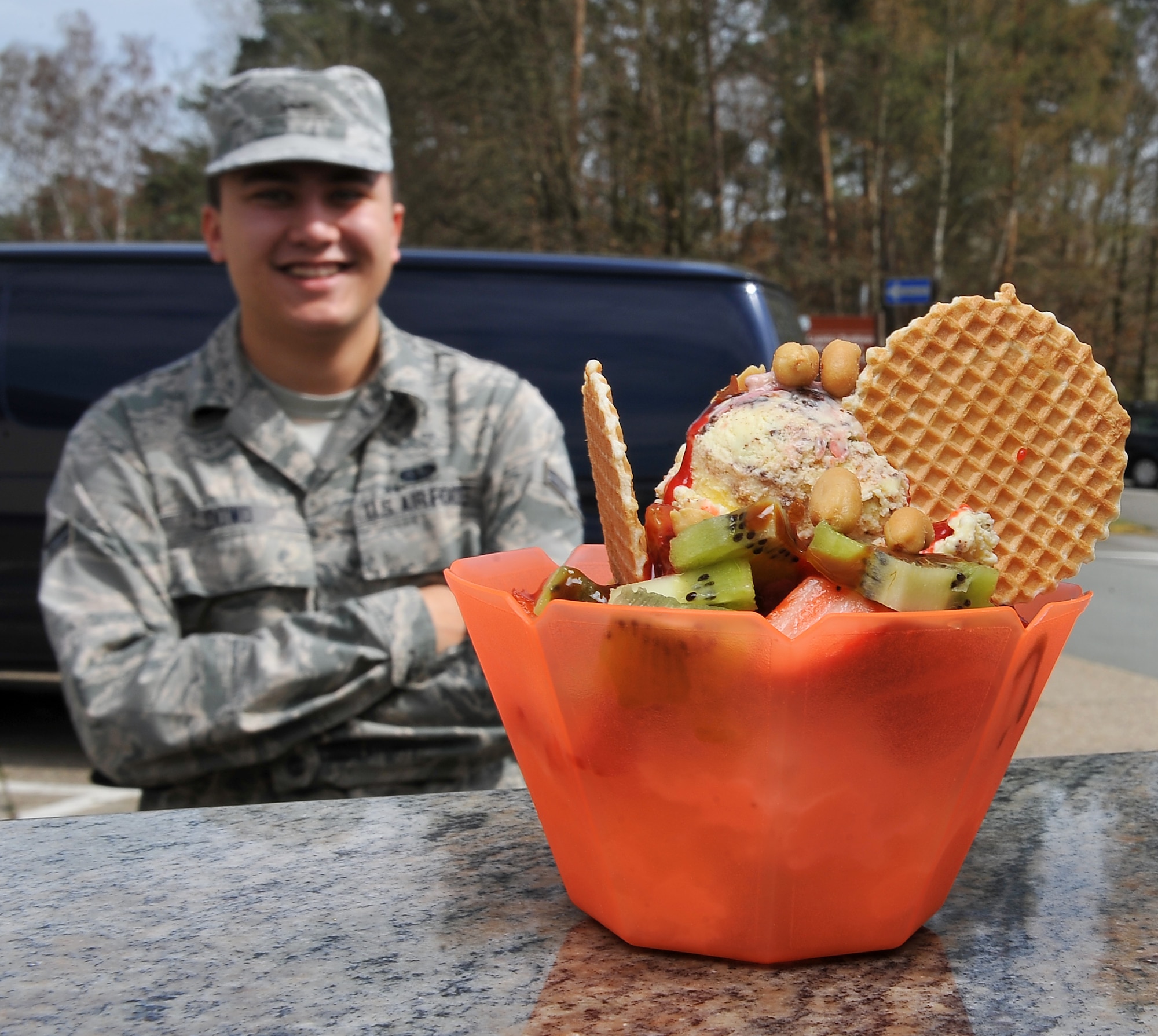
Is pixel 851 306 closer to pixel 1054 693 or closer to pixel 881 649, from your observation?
pixel 1054 693

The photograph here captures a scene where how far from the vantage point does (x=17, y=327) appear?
4152 mm

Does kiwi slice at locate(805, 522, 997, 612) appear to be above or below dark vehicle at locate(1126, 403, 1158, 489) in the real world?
above

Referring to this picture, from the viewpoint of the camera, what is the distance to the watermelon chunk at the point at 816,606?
0.65m

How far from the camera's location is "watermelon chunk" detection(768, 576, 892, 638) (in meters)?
0.65

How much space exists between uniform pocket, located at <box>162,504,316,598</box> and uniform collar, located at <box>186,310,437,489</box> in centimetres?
13

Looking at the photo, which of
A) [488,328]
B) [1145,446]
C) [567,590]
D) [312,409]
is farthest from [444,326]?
[1145,446]

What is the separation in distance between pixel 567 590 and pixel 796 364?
24 cm

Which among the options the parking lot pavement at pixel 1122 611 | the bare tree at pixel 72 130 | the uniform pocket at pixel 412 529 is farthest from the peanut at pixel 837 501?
the bare tree at pixel 72 130

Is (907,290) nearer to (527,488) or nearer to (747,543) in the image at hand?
(527,488)

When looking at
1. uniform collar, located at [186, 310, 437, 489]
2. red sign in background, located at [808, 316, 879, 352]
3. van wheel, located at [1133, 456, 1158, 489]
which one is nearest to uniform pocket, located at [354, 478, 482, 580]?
uniform collar, located at [186, 310, 437, 489]

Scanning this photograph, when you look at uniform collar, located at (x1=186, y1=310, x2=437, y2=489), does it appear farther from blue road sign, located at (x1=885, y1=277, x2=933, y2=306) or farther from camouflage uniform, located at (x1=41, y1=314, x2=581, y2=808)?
blue road sign, located at (x1=885, y1=277, x2=933, y2=306)

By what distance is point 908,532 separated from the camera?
2.17 ft

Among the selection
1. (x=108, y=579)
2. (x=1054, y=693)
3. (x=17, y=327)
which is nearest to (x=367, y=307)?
(x=108, y=579)

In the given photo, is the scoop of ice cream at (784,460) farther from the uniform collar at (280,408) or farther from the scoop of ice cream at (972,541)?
the uniform collar at (280,408)
